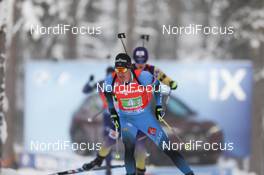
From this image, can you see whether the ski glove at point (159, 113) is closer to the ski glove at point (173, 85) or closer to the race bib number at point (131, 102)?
the race bib number at point (131, 102)

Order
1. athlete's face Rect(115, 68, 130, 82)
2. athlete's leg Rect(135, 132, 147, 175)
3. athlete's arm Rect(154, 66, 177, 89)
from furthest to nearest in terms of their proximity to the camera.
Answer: athlete's arm Rect(154, 66, 177, 89)
athlete's leg Rect(135, 132, 147, 175)
athlete's face Rect(115, 68, 130, 82)

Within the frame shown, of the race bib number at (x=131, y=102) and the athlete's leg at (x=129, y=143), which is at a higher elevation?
the race bib number at (x=131, y=102)

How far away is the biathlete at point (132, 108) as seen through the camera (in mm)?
7621

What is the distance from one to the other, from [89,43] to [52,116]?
1.45 metres

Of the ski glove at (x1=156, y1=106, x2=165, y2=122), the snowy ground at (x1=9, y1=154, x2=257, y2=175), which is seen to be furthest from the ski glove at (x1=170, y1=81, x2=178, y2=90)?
the snowy ground at (x1=9, y1=154, x2=257, y2=175)

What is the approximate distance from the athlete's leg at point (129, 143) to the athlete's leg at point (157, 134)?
0.35ft

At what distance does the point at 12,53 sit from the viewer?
40.0ft

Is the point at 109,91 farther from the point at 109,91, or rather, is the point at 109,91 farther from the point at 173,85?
the point at 173,85

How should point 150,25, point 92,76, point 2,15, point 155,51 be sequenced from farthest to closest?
point 155,51, point 150,25, point 92,76, point 2,15

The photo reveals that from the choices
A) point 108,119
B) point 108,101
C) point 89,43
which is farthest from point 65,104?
point 108,101

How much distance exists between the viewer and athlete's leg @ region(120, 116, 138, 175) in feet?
25.5

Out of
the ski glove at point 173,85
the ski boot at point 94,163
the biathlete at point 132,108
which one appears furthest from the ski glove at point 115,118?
the ski glove at point 173,85

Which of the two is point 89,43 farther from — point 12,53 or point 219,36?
point 12,53

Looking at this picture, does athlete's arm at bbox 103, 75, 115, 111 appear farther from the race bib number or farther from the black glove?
the black glove
